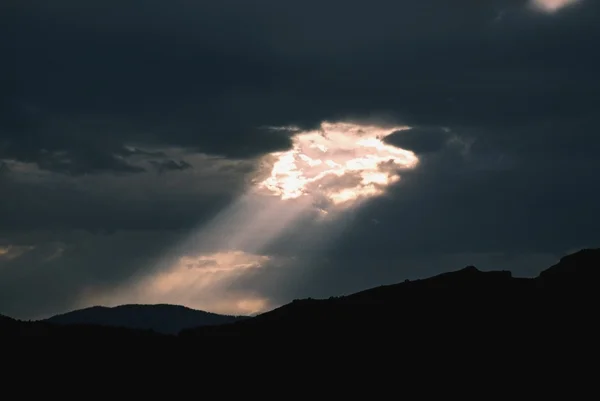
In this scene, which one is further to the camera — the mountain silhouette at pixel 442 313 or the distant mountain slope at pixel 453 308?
the distant mountain slope at pixel 453 308

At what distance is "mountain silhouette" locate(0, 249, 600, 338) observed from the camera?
8069cm

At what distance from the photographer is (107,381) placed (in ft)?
259

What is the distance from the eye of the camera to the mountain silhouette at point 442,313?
265 ft

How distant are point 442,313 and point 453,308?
1.50 m

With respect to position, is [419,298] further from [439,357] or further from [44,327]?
[44,327]

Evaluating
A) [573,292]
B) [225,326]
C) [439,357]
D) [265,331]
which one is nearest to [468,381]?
[439,357]

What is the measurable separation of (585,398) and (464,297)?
659 inches

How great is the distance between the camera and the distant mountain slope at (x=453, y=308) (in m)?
81.1

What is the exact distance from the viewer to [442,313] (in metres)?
82.6

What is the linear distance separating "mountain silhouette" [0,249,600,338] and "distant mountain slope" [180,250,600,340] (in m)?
0.09

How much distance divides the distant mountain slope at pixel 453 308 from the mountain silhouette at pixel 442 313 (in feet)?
0.31

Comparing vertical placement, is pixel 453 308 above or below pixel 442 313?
above

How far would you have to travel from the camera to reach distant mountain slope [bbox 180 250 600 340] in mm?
81125

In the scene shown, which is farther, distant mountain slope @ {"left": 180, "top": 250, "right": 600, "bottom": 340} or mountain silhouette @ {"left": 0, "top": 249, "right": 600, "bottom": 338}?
distant mountain slope @ {"left": 180, "top": 250, "right": 600, "bottom": 340}
